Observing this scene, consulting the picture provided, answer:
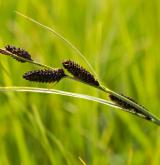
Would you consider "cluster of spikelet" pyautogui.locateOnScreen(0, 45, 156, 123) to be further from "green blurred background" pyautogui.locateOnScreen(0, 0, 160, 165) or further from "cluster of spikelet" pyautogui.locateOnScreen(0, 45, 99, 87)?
"green blurred background" pyautogui.locateOnScreen(0, 0, 160, 165)

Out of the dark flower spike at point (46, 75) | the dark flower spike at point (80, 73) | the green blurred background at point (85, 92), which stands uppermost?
the green blurred background at point (85, 92)

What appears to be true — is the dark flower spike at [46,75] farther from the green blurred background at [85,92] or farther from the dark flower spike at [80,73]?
the green blurred background at [85,92]

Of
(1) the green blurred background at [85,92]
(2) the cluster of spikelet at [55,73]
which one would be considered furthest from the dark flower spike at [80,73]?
(1) the green blurred background at [85,92]

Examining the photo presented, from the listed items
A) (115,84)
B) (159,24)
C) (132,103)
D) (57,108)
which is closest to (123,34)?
(115,84)

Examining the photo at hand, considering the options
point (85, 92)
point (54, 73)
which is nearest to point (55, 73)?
point (54, 73)

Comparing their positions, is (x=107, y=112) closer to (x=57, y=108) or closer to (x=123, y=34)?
(x=57, y=108)
